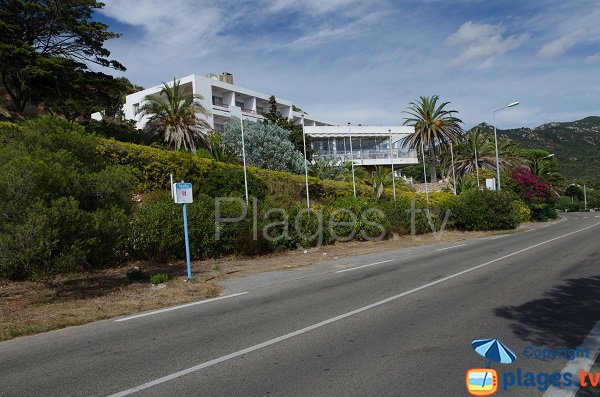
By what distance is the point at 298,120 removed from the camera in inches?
2820

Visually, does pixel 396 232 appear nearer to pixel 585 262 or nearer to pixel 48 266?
pixel 585 262

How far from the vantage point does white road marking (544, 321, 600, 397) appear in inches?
191

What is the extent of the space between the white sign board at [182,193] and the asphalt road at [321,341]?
3028 millimetres

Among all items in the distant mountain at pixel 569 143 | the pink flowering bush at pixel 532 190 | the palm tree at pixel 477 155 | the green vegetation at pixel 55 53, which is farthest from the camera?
the distant mountain at pixel 569 143

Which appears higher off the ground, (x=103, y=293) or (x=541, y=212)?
(x=103, y=293)

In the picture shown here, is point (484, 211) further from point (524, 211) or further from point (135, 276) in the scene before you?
point (135, 276)

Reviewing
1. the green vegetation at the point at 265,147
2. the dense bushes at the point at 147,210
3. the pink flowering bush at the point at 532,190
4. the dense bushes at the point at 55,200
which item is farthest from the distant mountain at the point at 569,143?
the dense bushes at the point at 55,200

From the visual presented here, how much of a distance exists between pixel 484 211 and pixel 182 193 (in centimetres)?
2645

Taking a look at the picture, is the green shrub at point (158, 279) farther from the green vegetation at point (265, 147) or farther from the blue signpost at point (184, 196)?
the green vegetation at point (265, 147)

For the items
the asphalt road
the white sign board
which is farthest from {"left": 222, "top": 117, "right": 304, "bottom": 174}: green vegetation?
the asphalt road

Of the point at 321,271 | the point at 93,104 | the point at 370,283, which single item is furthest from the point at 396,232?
the point at 93,104

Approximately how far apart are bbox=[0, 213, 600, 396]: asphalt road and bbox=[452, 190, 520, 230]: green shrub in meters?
22.8

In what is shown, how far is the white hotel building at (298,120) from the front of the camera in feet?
169

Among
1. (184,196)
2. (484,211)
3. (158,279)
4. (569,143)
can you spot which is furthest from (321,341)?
(569,143)
